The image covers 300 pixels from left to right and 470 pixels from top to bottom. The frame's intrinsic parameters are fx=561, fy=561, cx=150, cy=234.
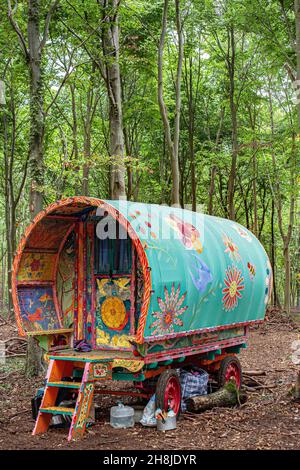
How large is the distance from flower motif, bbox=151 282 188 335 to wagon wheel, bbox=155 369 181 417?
835mm

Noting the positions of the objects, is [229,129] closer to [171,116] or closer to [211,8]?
[171,116]

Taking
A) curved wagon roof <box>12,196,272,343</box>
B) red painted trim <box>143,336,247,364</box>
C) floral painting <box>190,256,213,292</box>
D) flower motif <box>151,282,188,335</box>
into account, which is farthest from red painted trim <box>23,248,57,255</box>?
red painted trim <box>143,336,247,364</box>

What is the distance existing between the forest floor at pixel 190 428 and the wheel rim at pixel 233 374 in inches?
13.1

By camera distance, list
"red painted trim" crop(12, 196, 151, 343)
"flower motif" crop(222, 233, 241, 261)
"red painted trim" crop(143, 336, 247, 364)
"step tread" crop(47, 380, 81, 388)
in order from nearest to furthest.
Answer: "red painted trim" crop(12, 196, 151, 343) < "step tread" crop(47, 380, 81, 388) < "red painted trim" crop(143, 336, 247, 364) < "flower motif" crop(222, 233, 241, 261)

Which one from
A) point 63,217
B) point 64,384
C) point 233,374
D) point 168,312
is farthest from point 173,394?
point 63,217

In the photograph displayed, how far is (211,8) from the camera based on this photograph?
1861 centimetres

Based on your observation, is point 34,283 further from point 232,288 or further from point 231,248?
point 231,248

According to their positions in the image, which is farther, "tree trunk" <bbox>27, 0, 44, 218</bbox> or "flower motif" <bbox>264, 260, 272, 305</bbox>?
"tree trunk" <bbox>27, 0, 44, 218</bbox>

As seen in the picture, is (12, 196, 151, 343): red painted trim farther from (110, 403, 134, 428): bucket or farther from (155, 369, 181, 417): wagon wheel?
(110, 403, 134, 428): bucket

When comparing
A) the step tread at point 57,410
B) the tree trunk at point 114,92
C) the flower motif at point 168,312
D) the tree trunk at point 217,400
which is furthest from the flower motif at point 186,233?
the tree trunk at point 114,92

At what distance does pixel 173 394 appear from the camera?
8.31 metres

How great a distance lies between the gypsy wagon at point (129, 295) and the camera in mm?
7488

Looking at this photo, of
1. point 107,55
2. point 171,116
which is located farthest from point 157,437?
point 171,116

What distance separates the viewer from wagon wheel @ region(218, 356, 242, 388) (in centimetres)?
977
